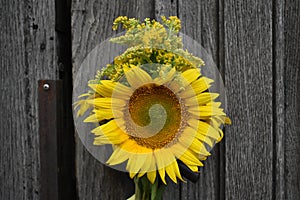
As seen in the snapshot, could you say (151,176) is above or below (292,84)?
below

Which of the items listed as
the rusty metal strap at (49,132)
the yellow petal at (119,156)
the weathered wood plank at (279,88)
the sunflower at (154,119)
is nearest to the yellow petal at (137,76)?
the sunflower at (154,119)

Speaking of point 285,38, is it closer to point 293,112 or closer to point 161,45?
point 293,112

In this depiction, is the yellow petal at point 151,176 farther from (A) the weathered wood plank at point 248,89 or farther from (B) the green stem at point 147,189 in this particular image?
(A) the weathered wood plank at point 248,89

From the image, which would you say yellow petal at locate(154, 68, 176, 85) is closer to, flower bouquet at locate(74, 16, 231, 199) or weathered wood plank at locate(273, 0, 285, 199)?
flower bouquet at locate(74, 16, 231, 199)

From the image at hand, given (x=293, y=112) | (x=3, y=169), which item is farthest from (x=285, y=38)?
(x=3, y=169)

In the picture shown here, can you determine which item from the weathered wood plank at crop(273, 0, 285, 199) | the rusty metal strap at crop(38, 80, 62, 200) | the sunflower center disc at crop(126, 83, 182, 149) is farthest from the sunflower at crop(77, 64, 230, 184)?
the weathered wood plank at crop(273, 0, 285, 199)

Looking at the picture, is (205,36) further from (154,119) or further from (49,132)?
(49,132)

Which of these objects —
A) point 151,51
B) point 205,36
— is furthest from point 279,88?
point 151,51
